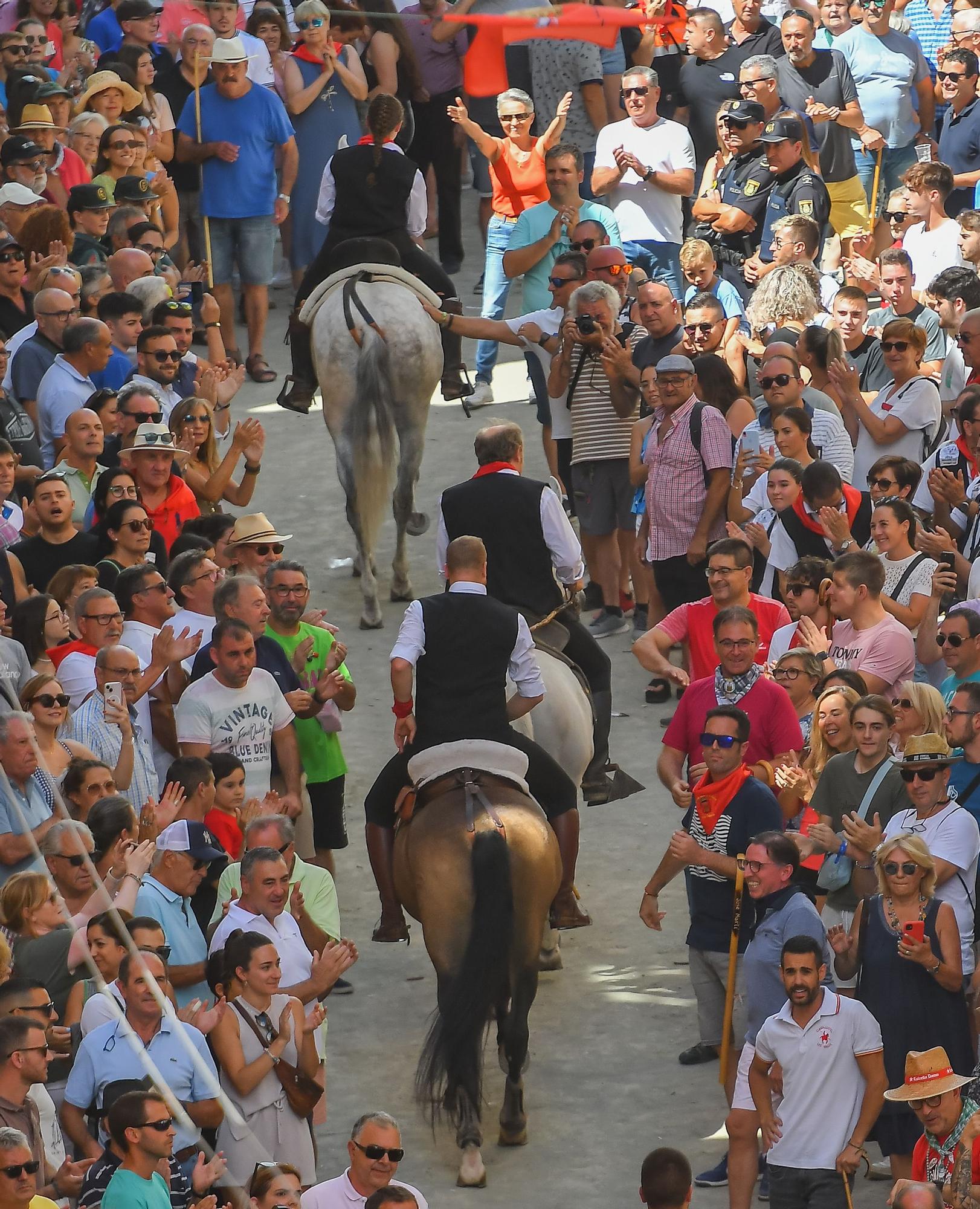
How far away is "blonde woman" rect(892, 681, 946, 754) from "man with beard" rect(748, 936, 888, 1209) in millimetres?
1425

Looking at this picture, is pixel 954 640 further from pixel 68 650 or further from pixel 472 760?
pixel 68 650

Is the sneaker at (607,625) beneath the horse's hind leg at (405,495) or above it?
beneath

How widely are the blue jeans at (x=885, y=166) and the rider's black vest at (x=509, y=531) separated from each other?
27.2ft

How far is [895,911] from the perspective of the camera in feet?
27.9

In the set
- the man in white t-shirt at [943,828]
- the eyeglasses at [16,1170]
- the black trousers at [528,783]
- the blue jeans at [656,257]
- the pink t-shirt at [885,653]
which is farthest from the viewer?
the blue jeans at [656,257]

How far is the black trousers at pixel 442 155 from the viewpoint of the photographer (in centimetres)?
1822

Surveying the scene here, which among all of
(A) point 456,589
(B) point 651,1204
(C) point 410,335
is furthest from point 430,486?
(B) point 651,1204

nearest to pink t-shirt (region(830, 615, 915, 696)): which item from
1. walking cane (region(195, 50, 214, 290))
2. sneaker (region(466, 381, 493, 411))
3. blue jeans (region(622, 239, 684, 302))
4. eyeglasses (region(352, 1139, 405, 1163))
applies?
eyeglasses (region(352, 1139, 405, 1163))

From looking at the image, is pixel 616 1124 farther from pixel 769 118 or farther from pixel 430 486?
pixel 769 118

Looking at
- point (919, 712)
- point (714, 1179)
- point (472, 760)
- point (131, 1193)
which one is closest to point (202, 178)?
point (472, 760)

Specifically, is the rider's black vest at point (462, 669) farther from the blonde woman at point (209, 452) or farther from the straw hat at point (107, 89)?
the straw hat at point (107, 89)

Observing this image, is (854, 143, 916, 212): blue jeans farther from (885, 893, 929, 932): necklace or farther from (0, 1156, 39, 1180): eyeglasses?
(0, 1156, 39, 1180): eyeglasses

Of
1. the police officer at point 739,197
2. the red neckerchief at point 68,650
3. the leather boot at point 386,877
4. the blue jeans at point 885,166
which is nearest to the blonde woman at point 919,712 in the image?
the leather boot at point 386,877

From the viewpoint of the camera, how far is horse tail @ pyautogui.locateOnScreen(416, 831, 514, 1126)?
891 cm
